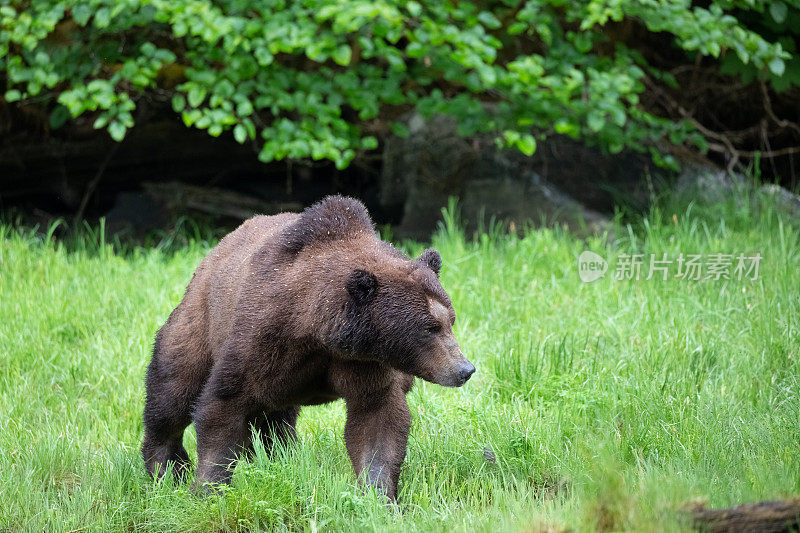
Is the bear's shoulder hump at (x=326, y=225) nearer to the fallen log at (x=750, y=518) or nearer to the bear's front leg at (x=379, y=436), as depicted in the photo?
the bear's front leg at (x=379, y=436)

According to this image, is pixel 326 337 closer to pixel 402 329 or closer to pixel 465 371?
pixel 402 329

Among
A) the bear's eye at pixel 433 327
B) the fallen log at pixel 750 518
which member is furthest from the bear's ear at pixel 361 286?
the fallen log at pixel 750 518

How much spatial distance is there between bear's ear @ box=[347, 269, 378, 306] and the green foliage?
3.28m

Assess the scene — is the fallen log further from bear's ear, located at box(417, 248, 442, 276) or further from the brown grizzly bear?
bear's ear, located at box(417, 248, 442, 276)

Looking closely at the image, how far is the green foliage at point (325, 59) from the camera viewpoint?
22.3ft

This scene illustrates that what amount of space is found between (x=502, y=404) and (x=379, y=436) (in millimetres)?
1375

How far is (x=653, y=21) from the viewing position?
7.36 metres

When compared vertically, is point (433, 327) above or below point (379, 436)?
above

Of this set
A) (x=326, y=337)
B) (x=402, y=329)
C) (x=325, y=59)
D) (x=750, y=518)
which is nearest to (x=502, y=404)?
(x=402, y=329)

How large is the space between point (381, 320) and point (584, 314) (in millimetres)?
2987

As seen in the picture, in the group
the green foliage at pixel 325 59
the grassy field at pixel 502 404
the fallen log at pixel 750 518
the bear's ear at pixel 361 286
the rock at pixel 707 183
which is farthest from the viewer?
the rock at pixel 707 183

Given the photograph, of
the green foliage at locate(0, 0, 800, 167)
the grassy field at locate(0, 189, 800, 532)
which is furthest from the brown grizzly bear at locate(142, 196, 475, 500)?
the green foliage at locate(0, 0, 800, 167)

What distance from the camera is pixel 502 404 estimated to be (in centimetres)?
484

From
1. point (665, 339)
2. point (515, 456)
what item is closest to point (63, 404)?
point (515, 456)
